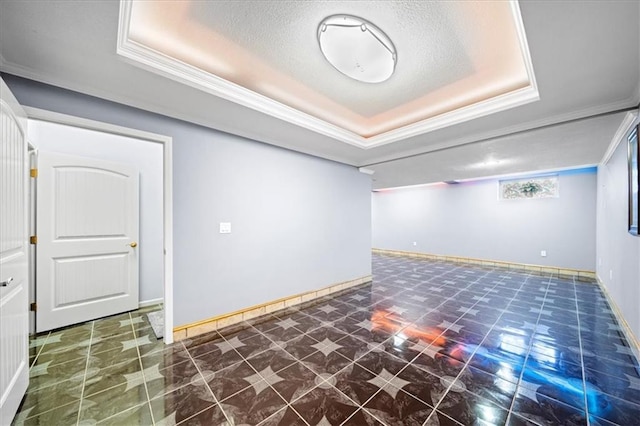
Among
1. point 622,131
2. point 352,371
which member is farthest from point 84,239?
point 622,131

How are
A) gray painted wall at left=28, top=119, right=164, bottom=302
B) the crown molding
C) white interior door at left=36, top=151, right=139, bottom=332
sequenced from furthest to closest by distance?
gray painted wall at left=28, top=119, right=164, bottom=302
white interior door at left=36, top=151, right=139, bottom=332
the crown molding

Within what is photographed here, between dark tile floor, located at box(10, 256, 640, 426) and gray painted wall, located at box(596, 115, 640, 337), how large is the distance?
1.22 feet

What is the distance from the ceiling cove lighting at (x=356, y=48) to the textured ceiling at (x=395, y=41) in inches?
2.6

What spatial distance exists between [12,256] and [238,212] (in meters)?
1.80

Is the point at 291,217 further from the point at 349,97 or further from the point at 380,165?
the point at 380,165

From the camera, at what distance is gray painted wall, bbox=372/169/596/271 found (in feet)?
17.2

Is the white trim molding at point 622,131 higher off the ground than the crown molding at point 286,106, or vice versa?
the crown molding at point 286,106

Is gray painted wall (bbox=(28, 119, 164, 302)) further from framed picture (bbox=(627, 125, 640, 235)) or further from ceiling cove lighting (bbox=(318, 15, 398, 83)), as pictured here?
→ framed picture (bbox=(627, 125, 640, 235))

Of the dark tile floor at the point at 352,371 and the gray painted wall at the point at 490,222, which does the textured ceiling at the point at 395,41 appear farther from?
the gray painted wall at the point at 490,222

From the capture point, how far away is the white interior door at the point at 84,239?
2.68 metres

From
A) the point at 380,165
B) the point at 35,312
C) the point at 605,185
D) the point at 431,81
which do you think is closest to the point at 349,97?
the point at 431,81

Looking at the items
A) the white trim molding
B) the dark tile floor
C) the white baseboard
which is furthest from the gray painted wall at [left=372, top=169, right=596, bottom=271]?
the white baseboard

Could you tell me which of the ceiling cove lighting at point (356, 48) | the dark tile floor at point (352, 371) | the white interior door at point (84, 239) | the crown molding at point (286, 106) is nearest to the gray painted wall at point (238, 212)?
the dark tile floor at point (352, 371)

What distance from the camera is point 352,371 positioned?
201cm
